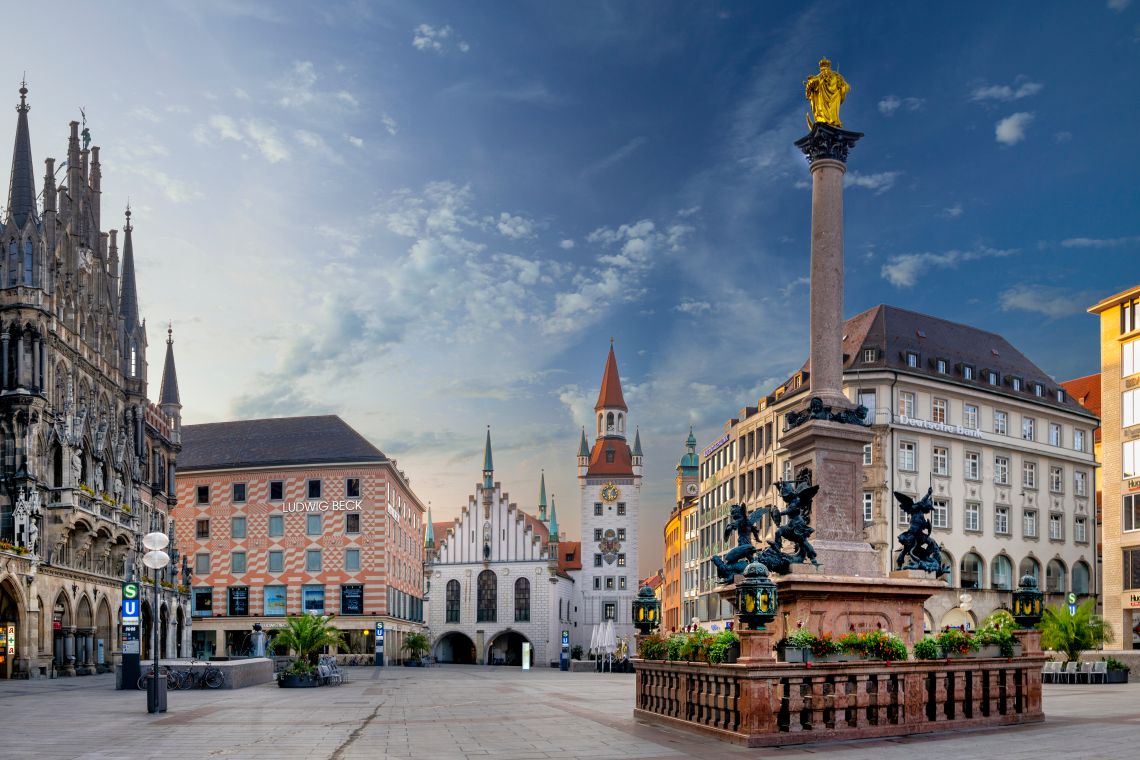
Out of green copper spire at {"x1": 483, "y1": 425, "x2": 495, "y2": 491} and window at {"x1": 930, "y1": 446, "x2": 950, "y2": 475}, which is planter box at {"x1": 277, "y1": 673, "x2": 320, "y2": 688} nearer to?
window at {"x1": 930, "y1": 446, "x2": 950, "y2": 475}

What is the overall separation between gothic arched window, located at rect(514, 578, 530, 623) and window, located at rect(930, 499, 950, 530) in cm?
5270

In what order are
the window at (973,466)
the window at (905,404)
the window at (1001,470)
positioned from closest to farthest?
1. the window at (905,404)
2. the window at (973,466)
3. the window at (1001,470)

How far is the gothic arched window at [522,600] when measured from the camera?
365 ft

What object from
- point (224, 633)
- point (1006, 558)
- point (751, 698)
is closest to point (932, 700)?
point (751, 698)

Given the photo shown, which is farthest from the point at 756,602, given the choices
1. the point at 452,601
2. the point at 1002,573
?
the point at 452,601

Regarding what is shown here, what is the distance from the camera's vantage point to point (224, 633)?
86188mm

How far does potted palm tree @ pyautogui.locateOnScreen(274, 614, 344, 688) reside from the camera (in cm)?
3984

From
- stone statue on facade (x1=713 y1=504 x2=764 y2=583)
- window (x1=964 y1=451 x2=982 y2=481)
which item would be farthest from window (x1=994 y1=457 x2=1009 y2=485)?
stone statue on facade (x1=713 y1=504 x2=764 y2=583)

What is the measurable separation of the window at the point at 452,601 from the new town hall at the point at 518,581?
98mm

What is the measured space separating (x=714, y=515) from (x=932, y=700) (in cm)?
6720

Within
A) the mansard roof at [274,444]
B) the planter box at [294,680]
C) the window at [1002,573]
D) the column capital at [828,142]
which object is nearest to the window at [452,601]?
the mansard roof at [274,444]

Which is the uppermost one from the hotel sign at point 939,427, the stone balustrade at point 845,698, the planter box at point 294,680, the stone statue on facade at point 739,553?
the hotel sign at point 939,427

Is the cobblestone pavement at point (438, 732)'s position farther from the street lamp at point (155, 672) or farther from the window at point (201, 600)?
the window at point (201, 600)

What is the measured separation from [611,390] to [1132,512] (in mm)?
80739
